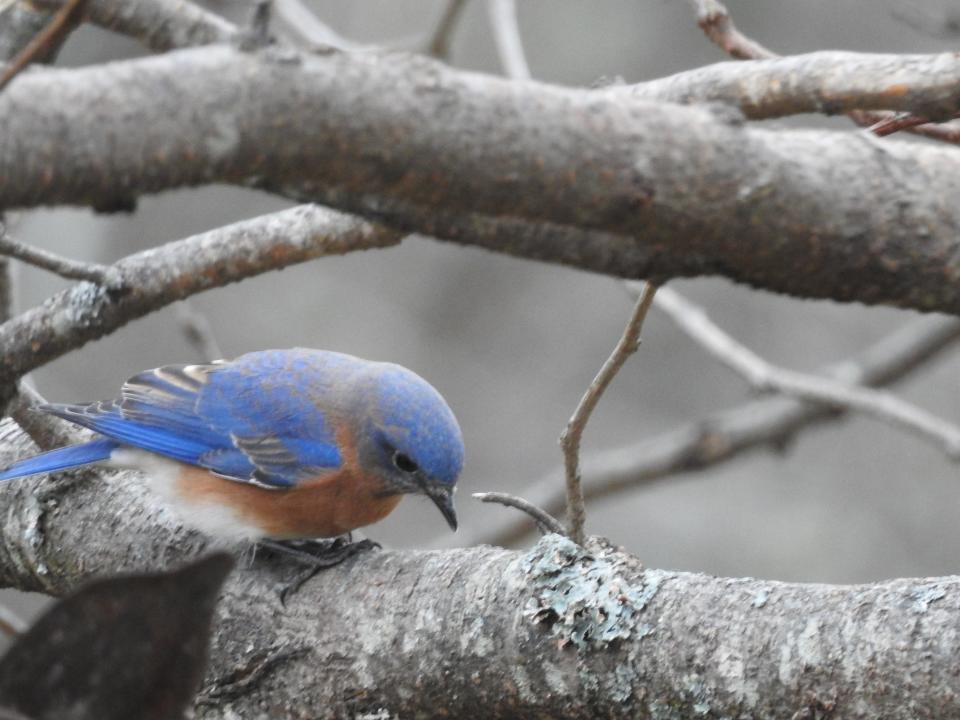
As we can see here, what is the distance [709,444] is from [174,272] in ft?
8.90

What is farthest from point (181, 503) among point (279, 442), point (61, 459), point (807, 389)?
point (807, 389)

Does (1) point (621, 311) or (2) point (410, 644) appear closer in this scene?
(2) point (410, 644)

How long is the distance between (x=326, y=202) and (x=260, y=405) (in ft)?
8.69

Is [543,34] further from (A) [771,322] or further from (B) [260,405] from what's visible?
(B) [260,405]

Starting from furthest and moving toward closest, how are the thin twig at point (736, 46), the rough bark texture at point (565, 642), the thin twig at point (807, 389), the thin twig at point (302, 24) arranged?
the thin twig at point (302, 24) → the thin twig at point (807, 389) → the thin twig at point (736, 46) → the rough bark texture at point (565, 642)

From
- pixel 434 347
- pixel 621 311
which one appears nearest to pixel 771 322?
pixel 621 311

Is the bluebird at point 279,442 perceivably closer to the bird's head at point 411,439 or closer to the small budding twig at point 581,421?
the bird's head at point 411,439

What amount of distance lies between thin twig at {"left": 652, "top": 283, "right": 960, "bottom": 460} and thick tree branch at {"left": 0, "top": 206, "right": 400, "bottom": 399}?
5.12 feet

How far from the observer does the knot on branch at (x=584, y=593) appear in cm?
226

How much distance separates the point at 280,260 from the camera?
9.91 feet

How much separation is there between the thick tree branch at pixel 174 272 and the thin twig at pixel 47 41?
1.49m

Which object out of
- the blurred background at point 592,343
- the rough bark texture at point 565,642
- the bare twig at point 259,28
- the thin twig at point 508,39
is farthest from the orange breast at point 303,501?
the blurred background at point 592,343

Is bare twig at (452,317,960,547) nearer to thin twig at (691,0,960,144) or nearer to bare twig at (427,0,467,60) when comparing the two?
thin twig at (691,0,960,144)

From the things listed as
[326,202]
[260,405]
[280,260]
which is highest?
[326,202]
